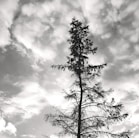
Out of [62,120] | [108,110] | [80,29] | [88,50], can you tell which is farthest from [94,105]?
[80,29]

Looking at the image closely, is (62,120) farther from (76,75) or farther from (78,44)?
(78,44)

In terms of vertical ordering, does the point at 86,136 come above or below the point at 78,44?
below

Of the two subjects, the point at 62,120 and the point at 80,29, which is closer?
the point at 62,120

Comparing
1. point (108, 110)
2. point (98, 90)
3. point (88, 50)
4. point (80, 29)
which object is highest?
point (80, 29)

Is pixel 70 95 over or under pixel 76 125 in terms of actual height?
over

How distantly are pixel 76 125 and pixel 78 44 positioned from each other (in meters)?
6.60

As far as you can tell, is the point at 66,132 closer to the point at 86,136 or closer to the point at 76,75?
the point at 86,136

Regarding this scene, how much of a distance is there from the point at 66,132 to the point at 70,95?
2.80 metres

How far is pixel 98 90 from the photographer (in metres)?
24.1

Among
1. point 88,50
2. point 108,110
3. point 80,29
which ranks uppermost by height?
point 80,29

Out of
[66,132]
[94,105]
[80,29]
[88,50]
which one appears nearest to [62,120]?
[66,132]

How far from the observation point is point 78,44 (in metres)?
25.7

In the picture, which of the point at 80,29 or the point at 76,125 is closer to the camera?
the point at 76,125

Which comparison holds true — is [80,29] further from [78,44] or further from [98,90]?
[98,90]
